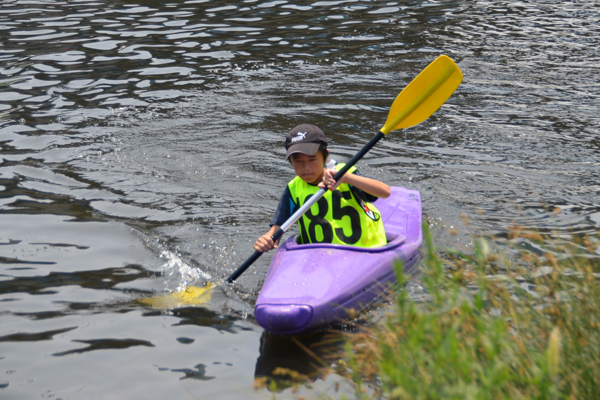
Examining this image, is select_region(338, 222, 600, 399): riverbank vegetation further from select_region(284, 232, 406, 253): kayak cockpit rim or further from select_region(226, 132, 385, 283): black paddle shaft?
select_region(226, 132, 385, 283): black paddle shaft

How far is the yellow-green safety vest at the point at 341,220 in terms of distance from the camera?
13.0ft

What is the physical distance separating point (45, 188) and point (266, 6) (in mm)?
8503

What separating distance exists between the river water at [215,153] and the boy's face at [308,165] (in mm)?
864

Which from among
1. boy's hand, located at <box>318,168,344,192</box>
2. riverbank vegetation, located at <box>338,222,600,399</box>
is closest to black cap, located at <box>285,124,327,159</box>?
boy's hand, located at <box>318,168,344,192</box>

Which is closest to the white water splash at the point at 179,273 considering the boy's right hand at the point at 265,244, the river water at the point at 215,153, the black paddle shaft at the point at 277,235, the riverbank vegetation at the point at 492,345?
the river water at the point at 215,153

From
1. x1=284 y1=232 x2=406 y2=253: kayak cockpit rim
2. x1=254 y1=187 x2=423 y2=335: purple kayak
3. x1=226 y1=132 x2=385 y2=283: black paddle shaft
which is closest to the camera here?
x1=254 y1=187 x2=423 y2=335: purple kayak

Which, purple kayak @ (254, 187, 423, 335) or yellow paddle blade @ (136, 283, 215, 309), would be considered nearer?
purple kayak @ (254, 187, 423, 335)

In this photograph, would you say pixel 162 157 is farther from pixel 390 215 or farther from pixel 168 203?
pixel 390 215

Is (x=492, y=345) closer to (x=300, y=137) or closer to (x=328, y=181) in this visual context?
(x=328, y=181)

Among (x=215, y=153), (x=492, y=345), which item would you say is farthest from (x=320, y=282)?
(x=215, y=153)

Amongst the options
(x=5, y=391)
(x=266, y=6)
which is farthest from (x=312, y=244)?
(x=266, y=6)

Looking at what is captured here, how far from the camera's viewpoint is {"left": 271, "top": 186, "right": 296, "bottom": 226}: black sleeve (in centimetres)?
423

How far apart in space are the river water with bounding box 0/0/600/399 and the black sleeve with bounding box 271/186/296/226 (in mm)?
448

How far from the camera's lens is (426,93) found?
173 inches
